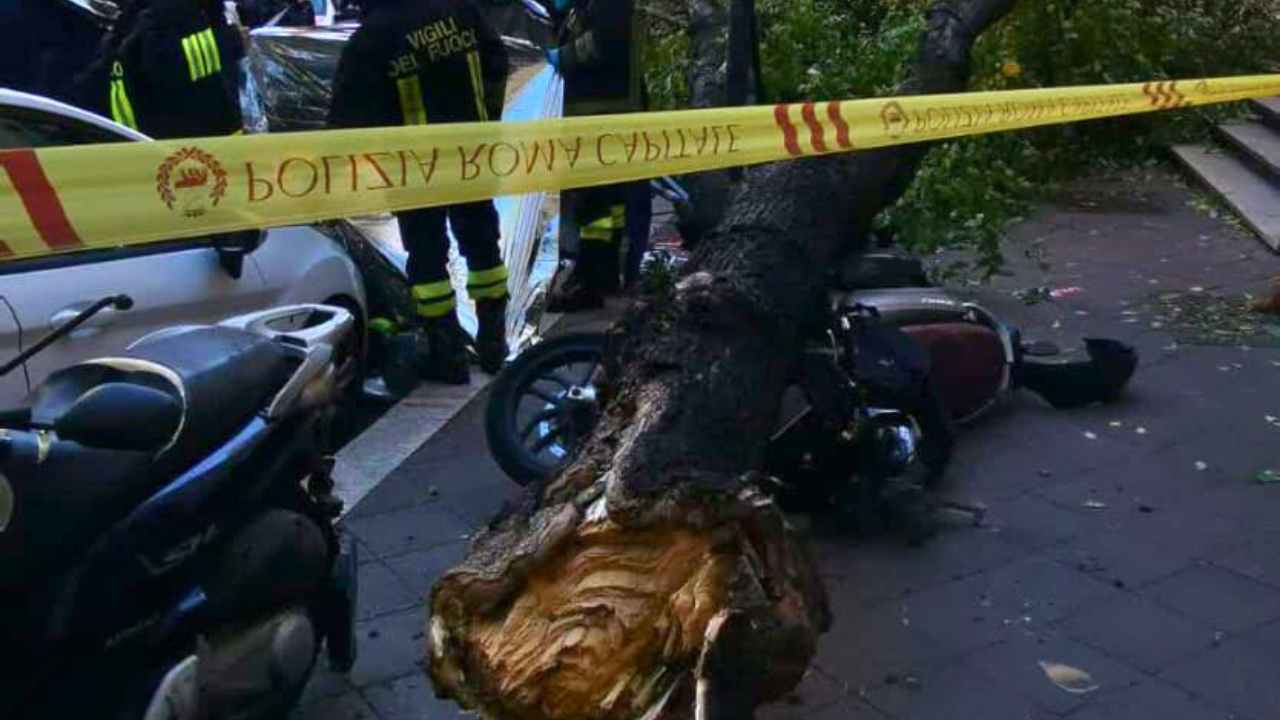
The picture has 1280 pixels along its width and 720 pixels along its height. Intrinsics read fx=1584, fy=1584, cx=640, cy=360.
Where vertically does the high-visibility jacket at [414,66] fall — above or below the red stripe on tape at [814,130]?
below

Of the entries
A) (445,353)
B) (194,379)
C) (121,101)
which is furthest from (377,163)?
(121,101)

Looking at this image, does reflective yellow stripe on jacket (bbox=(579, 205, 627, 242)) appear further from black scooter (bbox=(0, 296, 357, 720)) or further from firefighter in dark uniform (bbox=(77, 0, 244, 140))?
black scooter (bbox=(0, 296, 357, 720))

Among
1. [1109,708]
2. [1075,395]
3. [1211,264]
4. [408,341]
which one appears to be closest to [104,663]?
[1109,708]

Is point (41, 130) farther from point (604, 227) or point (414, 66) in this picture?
point (604, 227)

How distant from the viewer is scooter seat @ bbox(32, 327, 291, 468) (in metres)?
3.44

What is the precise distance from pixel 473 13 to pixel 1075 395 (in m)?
2.95

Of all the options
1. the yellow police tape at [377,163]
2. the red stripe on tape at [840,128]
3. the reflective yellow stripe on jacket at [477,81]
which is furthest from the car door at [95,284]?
the red stripe on tape at [840,128]

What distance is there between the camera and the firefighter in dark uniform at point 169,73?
720 centimetres

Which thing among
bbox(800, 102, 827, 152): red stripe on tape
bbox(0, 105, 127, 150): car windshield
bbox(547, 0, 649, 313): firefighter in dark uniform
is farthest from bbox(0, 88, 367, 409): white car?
bbox(547, 0, 649, 313): firefighter in dark uniform

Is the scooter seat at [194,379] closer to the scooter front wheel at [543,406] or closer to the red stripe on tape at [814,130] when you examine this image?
the scooter front wheel at [543,406]

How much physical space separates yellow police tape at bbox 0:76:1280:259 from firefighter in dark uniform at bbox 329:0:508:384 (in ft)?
7.02

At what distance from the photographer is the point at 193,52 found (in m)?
7.24

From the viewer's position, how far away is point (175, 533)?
338 cm

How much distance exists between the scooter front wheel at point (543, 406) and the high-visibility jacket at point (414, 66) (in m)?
1.58
